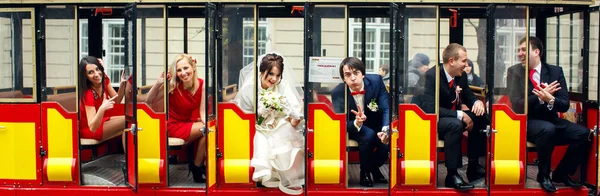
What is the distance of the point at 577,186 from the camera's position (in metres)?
6.79

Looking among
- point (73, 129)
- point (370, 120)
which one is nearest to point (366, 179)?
point (370, 120)

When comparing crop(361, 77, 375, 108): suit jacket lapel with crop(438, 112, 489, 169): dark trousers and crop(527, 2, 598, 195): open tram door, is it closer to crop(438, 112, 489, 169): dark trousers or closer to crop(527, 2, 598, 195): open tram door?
crop(438, 112, 489, 169): dark trousers

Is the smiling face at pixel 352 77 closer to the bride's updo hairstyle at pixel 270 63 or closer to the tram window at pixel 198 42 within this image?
the bride's updo hairstyle at pixel 270 63

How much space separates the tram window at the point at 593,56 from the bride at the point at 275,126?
2.66 metres

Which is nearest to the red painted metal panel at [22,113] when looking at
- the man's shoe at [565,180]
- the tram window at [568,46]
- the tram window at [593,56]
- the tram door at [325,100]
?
the tram door at [325,100]

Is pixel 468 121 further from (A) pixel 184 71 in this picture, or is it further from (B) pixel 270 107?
(A) pixel 184 71

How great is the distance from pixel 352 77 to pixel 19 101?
2.98 metres

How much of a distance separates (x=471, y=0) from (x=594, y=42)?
4.10 feet

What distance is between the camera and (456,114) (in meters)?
6.75

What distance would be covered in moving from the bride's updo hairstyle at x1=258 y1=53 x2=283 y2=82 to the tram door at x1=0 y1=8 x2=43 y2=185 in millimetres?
2019

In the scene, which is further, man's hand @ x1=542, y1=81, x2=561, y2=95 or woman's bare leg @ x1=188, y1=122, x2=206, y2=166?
woman's bare leg @ x1=188, y1=122, x2=206, y2=166

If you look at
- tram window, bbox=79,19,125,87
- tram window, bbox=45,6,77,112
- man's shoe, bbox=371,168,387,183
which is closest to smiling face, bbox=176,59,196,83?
tram window, bbox=45,6,77,112

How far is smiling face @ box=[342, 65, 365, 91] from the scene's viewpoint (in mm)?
6570

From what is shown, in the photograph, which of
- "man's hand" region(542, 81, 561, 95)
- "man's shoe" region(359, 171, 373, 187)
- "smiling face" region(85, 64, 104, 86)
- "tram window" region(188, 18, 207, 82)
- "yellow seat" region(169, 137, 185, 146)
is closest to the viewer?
"man's hand" region(542, 81, 561, 95)
